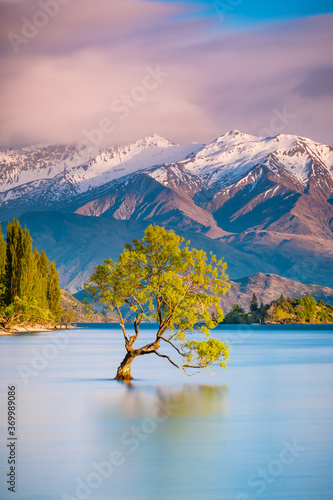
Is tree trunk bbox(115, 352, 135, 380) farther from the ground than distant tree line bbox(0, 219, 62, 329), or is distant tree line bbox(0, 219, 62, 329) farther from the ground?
distant tree line bbox(0, 219, 62, 329)

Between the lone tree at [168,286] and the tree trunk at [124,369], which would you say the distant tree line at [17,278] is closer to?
the tree trunk at [124,369]

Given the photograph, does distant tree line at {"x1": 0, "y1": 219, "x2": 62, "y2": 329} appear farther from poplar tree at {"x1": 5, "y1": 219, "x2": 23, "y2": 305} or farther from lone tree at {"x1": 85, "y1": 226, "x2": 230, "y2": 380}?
lone tree at {"x1": 85, "y1": 226, "x2": 230, "y2": 380}

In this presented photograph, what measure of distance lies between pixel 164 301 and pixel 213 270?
5.08 metres

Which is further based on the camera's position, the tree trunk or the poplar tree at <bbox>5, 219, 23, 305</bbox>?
the poplar tree at <bbox>5, 219, 23, 305</bbox>

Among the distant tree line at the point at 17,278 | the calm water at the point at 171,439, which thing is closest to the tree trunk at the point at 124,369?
the calm water at the point at 171,439

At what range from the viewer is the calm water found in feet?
93.1

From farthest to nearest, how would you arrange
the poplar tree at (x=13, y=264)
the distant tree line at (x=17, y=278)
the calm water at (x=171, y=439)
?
1. the poplar tree at (x=13, y=264)
2. the distant tree line at (x=17, y=278)
3. the calm water at (x=171, y=439)

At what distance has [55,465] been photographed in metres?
32.2

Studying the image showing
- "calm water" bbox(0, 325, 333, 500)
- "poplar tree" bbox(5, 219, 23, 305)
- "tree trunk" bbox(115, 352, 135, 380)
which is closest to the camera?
"calm water" bbox(0, 325, 333, 500)

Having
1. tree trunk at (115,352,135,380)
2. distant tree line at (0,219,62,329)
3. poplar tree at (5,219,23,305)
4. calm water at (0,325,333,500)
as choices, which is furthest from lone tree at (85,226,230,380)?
poplar tree at (5,219,23,305)

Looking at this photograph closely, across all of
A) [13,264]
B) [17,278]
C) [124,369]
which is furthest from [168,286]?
[13,264]

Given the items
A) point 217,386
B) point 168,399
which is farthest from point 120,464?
point 217,386

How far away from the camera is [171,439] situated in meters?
38.5

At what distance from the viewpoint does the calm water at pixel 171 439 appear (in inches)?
1118
